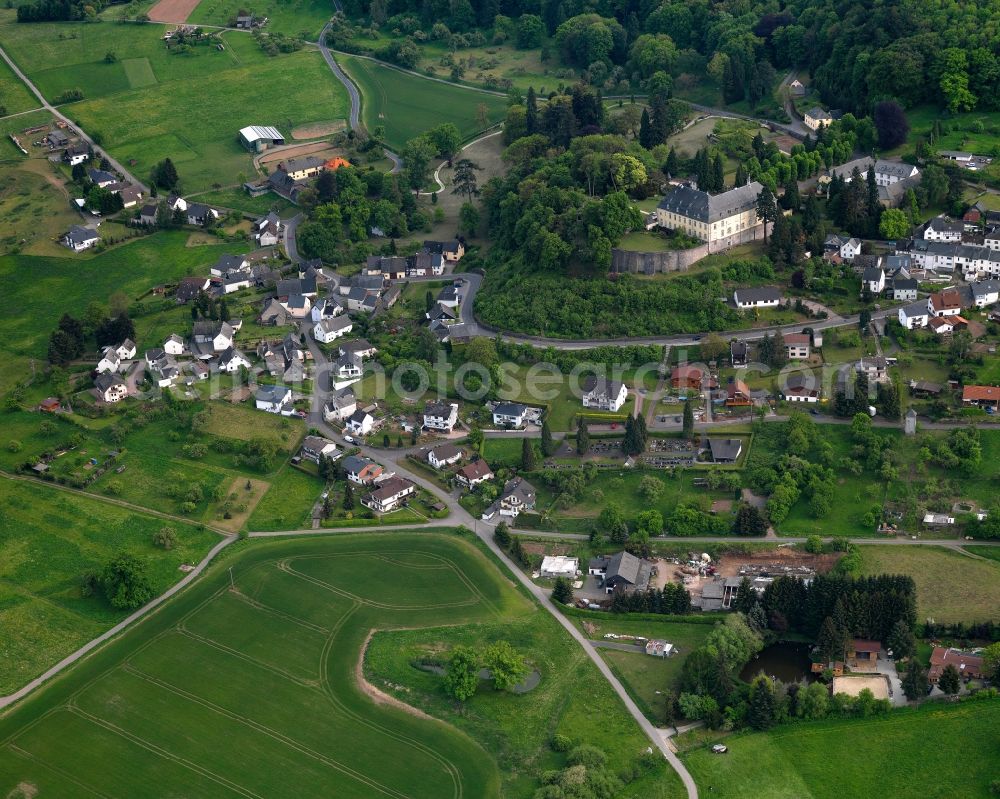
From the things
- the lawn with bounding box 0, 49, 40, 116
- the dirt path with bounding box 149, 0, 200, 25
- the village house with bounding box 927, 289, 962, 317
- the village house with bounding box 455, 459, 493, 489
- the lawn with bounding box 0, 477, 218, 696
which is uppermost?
the dirt path with bounding box 149, 0, 200, 25

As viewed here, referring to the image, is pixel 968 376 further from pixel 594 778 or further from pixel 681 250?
pixel 594 778

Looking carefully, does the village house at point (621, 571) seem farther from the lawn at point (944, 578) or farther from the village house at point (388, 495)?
the village house at point (388, 495)

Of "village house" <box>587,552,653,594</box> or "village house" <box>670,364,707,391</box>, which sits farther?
"village house" <box>670,364,707,391</box>

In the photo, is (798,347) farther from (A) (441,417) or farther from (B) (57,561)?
(B) (57,561)

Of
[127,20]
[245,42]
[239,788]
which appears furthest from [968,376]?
[127,20]

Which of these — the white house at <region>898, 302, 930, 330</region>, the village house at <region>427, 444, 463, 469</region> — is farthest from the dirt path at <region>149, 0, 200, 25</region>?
the white house at <region>898, 302, 930, 330</region>

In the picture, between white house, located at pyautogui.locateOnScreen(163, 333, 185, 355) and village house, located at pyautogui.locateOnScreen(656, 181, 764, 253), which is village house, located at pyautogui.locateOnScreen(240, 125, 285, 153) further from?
village house, located at pyautogui.locateOnScreen(656, 181, 764, 253)

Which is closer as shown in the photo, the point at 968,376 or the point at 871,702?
the point at 871,702
